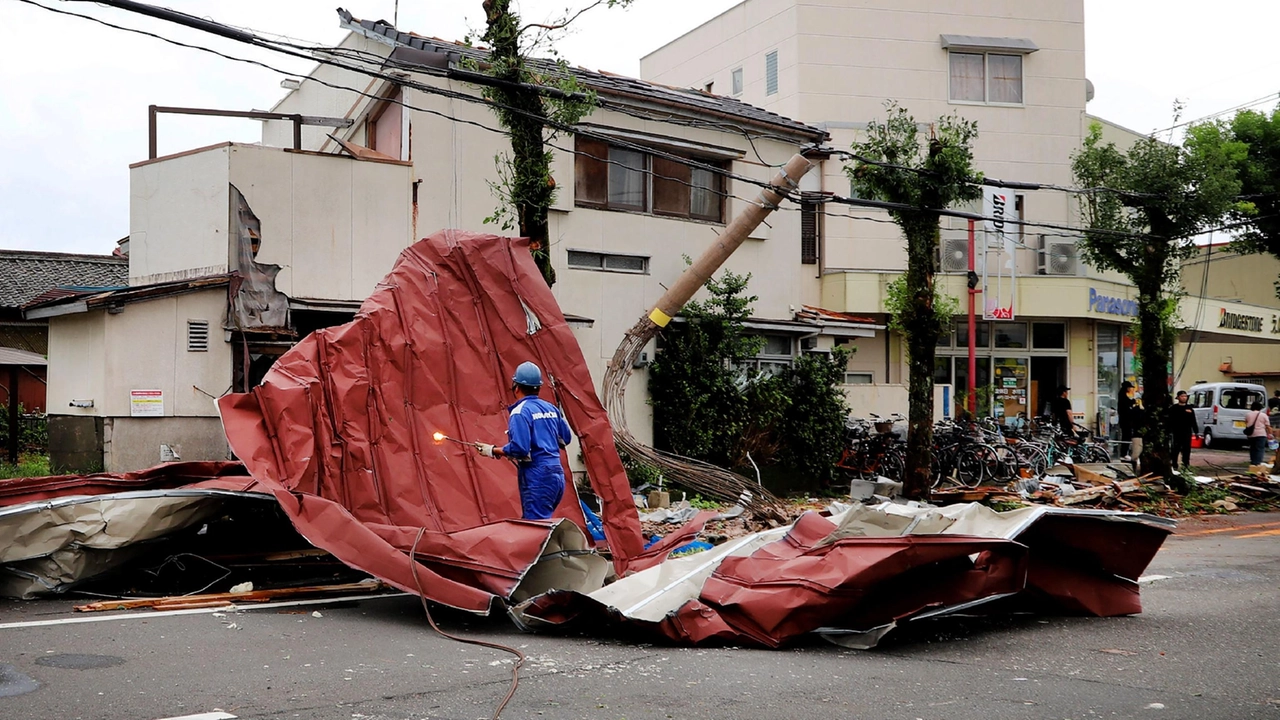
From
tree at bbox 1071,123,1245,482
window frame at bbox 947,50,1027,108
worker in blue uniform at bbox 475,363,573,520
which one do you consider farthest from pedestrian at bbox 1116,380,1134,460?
worker in blue uniform at bbox 475,363,573,520

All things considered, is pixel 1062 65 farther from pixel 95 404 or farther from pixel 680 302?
pixel 95 404

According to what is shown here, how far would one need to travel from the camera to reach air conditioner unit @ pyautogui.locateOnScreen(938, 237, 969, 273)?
1043 inches

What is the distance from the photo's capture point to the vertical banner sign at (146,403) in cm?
1284

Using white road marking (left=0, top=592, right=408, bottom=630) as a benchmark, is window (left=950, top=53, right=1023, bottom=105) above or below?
above

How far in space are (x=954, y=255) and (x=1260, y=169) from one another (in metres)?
6.89

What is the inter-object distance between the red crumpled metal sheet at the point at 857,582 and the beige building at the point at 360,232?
5.74 meters

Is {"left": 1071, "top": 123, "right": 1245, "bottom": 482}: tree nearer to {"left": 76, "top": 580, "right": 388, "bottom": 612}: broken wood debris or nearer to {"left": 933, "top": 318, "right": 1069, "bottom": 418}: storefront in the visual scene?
{"left": 933, "top": 318, "right": 1069, "bottom": 418}: storefront

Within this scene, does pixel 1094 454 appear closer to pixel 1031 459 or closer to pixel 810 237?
pixel 1031 459

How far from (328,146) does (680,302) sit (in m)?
6.95

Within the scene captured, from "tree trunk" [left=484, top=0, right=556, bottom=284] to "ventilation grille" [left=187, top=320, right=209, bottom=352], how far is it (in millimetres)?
4220

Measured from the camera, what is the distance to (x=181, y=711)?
194 inches

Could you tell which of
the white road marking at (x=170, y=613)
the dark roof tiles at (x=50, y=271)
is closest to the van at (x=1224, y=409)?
the white road marking at (x=170, y=613)

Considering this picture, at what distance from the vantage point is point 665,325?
16234 millimetres

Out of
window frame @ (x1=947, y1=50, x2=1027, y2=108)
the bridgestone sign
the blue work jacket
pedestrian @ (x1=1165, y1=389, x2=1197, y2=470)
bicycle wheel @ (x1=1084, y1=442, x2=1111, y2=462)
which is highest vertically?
window frame @ (x1=947, y1=50, x2=1027, y2=108)
